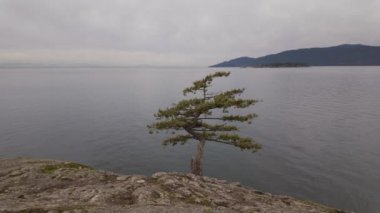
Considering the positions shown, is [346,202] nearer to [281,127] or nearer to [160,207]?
[160,207]

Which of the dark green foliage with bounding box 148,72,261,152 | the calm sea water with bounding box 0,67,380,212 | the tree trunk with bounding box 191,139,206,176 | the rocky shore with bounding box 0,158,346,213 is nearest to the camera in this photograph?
the rocky shore with bounding box 0,158,346,213

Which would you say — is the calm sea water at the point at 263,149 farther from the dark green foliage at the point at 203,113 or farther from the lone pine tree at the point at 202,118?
the dark green foliage at the point at 203,113

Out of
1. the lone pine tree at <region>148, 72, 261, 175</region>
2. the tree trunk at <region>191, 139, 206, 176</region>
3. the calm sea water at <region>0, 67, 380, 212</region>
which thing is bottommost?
the calm sea water at <region>0, 67, 380, 212</region>

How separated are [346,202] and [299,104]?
64522mm

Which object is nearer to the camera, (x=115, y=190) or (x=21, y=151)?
(x=115, y=190)

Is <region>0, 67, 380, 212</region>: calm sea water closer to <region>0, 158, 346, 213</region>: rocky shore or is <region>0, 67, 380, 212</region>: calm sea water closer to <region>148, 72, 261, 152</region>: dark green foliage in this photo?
<region>148, 72, 261, 152</region>: dark green foliage

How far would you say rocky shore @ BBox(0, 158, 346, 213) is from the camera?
1417 cm

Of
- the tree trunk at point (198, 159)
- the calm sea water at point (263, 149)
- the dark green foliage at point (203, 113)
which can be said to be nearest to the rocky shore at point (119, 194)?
the dark green foliage at point (203, 113)

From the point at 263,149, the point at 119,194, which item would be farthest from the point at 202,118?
the point at 263,149

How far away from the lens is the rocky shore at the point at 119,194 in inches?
558

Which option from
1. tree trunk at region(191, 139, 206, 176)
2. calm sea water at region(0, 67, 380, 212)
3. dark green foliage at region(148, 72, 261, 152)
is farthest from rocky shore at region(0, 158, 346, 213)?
calm sea water at region(0, 67, 380, 212)

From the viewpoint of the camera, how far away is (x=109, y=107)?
84.8 meters

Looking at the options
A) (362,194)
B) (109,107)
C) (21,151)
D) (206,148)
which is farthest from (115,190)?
(109,107)

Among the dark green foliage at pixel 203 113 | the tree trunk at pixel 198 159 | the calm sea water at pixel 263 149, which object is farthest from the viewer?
the calm sea water at pixel 263 149
